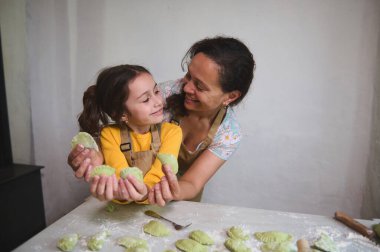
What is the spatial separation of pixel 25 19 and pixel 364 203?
8.65 feet

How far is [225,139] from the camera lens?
1.38 metres

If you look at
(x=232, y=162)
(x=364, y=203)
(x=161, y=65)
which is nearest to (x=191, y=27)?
(x=161, y=65)

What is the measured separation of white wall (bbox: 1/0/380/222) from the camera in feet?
5.83

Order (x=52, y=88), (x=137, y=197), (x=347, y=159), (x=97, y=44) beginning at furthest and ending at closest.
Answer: (x=52, y=88)
(x=97, y=44)
(x=347, y=159)
(x=137, y=197)

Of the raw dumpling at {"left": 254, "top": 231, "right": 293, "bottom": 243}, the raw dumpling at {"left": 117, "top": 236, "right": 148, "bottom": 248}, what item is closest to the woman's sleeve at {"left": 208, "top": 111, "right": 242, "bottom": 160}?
the raw dumpling at {"left": 254, "top": 231, "right": 293, "bottom": 243}

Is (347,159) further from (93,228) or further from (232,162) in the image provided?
(93,228)

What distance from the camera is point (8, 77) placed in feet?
7.28

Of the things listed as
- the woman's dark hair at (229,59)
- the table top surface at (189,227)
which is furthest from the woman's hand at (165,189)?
the woman's dark hair at (229,59)

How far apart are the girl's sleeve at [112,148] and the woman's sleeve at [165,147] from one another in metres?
0.11

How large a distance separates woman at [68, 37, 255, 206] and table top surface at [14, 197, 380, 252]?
0.11m

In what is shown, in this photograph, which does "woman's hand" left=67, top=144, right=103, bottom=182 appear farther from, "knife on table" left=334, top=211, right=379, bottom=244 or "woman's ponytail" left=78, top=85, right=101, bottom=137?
"knife on table" left=334, top=211, right=379, bottom=244

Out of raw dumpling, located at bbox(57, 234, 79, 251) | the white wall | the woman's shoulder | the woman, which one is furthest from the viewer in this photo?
the white wall

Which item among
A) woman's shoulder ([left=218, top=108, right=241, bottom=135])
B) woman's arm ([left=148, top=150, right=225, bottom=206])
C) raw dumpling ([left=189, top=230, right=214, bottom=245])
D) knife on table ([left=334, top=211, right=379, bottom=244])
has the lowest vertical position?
knife on table ([left=334, top=211, right=379, bottom=244])

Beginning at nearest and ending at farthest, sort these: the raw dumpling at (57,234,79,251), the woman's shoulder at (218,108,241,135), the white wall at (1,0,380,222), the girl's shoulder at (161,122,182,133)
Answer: the raw dumpling at (57,234,79,251) → the girl's shoulder at (161,122,182,133) → the woman's shoulder at (218,108,241,135) → the white wall at (1,0,380,222)
